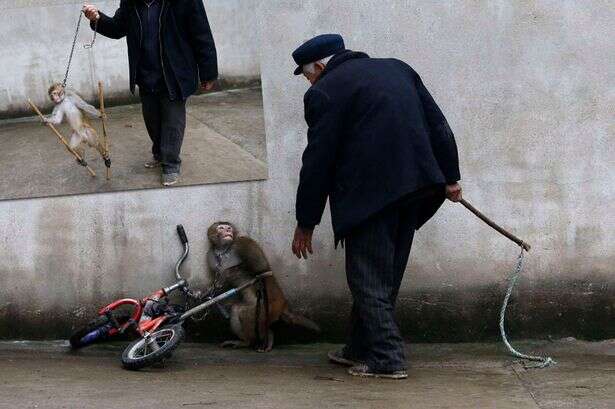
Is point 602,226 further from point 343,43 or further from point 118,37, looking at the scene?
point 118,37

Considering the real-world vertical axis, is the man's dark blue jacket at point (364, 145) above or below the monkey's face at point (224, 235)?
above

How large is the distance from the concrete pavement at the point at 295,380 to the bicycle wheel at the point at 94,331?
0.08 m

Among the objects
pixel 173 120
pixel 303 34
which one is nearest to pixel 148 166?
pixel 173 120

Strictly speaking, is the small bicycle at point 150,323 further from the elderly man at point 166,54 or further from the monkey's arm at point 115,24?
the monkey's arm at point 115,24

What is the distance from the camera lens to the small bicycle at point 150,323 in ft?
18.1

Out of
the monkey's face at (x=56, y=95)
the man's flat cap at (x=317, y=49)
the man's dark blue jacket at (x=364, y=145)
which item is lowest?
the man's dark blue jacket at (x=364, y=145)

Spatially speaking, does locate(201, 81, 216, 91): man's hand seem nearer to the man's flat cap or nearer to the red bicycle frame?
the man's flat cap

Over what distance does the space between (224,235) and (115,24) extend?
3.98 ft

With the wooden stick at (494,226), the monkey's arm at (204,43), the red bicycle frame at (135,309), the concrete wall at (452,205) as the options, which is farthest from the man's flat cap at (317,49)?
the red bicycle frame at (135,309)

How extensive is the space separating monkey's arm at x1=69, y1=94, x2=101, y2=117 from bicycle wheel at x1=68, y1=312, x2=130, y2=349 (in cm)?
106

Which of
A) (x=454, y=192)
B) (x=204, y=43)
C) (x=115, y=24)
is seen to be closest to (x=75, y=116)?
(x=115, y=24)

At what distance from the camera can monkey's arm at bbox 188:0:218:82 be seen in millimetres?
5758

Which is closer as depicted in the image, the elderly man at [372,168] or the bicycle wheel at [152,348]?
the elderly man at [372,168]

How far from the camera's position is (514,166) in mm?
5902
